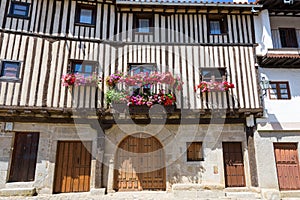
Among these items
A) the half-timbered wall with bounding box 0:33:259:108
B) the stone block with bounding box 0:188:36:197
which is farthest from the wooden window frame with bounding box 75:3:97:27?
the stone block with bounding box 0:188:36:197

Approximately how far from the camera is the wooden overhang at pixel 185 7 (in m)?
8.05

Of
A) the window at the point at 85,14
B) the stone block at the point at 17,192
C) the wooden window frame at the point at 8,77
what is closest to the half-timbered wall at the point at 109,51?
the wooden window frame at the point at 8,77

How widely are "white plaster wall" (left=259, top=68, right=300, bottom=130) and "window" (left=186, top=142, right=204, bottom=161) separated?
7.34 ft

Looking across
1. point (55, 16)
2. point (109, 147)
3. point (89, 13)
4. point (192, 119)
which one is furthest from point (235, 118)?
point (55, 16)

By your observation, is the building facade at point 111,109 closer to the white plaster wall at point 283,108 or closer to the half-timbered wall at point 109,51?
the half-timbered wall at point 109,51

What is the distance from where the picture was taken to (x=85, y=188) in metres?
7.42

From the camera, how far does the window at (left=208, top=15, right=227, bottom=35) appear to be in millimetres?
8460

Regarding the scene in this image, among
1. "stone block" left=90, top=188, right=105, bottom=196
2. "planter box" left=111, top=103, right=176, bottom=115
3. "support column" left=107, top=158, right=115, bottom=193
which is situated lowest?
A: "stone block" left=90, top=188, right=105, bottom=196

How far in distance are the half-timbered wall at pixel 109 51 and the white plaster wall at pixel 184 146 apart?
991 millimetres

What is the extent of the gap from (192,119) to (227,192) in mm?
2669

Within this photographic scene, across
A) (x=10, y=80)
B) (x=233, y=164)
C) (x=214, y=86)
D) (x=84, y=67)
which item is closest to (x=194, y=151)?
(x=233, y=164)

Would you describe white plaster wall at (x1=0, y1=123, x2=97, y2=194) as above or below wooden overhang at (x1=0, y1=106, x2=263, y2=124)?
below

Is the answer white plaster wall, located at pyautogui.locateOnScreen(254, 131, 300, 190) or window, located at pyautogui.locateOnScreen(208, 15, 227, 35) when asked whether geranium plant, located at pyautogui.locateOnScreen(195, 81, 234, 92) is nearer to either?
white plaster wall, located at pyautogui.locateOnScreen(254, 131, 300, 190)

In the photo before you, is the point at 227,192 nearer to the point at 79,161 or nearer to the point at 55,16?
the point at 79,161
